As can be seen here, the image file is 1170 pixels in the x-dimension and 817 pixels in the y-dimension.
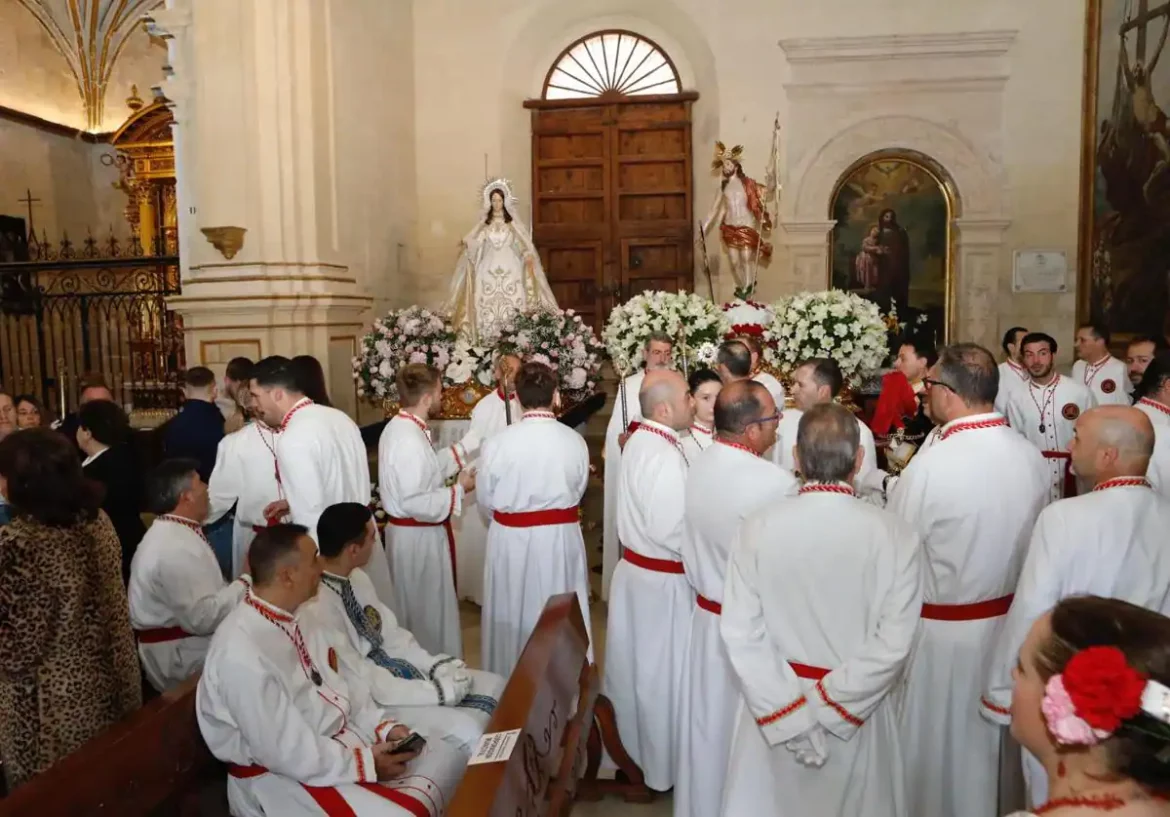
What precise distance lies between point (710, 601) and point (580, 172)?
10.2 m

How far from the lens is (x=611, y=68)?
42.7 ft

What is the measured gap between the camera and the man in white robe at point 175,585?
13.1 feet

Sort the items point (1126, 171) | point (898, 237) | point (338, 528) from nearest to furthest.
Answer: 1. point (338, 528)
2. point (1126, 171)
3. point (898, 237)

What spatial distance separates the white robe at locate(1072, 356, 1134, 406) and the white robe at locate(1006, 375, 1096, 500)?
0.82 meters

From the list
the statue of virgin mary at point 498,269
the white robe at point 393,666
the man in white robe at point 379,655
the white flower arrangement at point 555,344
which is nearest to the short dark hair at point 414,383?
the man in white robe at point 379,655

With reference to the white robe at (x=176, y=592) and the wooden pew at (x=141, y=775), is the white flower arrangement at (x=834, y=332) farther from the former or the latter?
the wooden pew at (x=141, y=775)

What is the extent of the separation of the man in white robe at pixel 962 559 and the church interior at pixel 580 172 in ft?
17.1

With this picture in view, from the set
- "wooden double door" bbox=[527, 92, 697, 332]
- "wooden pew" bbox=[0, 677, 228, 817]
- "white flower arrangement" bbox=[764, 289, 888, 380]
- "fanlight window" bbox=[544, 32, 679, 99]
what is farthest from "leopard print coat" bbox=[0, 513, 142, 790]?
"fanlight window" bbox=[544, 32, 679, 99]

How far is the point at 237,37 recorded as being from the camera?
8.67 m

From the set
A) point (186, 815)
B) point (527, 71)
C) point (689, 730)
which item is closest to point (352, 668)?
point (186, 815)

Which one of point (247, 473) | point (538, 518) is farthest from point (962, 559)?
point (247, 473)

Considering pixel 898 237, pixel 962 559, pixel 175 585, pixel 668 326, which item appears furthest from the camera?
pixel 898 237

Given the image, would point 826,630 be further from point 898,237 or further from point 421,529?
point 898,237

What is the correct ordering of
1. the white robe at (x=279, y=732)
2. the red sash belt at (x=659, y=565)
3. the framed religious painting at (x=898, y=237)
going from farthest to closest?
the framed religious painting at (x=898, y=237)
the red sash belt at (x=659, y=565)
the white robe at (x=279, y=732)
